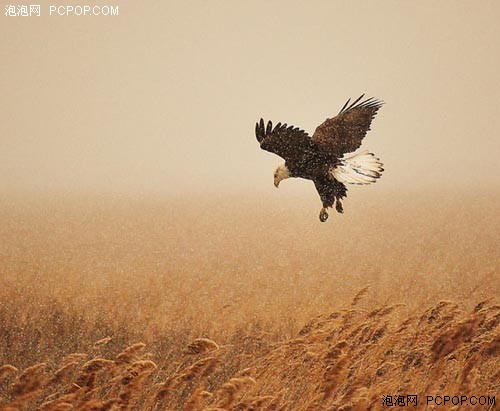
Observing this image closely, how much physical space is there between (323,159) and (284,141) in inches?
15.7

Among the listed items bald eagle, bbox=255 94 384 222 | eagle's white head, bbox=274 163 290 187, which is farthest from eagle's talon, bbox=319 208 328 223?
eagle's white head, bbox=274 163 290 187

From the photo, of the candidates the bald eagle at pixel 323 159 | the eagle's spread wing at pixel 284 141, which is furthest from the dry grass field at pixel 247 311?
the eagle's spread wing at pixel 284 141

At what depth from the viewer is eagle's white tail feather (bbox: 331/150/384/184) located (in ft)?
12.6

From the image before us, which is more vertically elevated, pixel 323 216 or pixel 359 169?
pixel 359 169

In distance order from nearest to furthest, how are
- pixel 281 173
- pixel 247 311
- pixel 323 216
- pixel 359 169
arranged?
1. pixel 323 216
2. pixel 281 173
3. pixel 359 169
4. pixel 247 311

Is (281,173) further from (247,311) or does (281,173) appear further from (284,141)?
(247,311)

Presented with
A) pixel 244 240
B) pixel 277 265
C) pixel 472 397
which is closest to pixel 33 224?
pixel 244 240

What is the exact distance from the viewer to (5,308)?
6434mm

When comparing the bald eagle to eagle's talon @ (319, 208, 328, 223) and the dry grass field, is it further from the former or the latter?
the dry grass field

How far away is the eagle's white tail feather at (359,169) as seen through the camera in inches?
151

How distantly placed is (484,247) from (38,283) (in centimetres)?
1026

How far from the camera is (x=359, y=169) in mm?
3982

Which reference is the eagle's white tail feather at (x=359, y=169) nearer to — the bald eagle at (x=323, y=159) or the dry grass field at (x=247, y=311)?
the bald eagle at (x=323, y=159)

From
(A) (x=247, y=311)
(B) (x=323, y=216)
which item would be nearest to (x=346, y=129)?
(B) (x=323, y=216)
